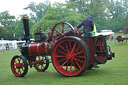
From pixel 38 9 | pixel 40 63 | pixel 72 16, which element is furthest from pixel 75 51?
pixel 38 9

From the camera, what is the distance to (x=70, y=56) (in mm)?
7500

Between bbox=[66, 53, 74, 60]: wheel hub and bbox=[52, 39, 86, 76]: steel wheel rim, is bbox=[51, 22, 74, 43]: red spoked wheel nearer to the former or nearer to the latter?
bbox=[52, 39, 86, 76]: steel wheel rim

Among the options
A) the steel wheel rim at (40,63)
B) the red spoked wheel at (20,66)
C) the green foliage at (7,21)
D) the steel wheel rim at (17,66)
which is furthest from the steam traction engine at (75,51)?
the green foliage at (7,21)

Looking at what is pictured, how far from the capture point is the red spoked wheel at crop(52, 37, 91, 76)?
23.7 ft

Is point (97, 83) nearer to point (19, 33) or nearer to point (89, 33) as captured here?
point (89, 33)

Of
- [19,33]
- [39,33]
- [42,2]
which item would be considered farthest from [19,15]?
[39,33]

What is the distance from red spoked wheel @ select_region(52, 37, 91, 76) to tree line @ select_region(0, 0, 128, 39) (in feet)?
137

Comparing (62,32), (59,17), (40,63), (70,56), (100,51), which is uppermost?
(59,17)

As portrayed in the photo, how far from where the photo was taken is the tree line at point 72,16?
171 ft

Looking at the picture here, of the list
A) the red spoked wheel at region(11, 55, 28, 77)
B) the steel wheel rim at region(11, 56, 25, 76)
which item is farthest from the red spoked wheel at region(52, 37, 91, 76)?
the steel wheel rim at region(11, 56, 25, 76)

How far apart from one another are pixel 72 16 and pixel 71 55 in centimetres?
4466

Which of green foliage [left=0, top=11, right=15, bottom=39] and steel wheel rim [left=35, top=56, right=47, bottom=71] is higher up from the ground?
green foliage [left=0, top=11, right=15, bottom=39]

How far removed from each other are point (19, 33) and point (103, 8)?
94.0ft

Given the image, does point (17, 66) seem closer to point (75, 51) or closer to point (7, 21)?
point (75, 51)
